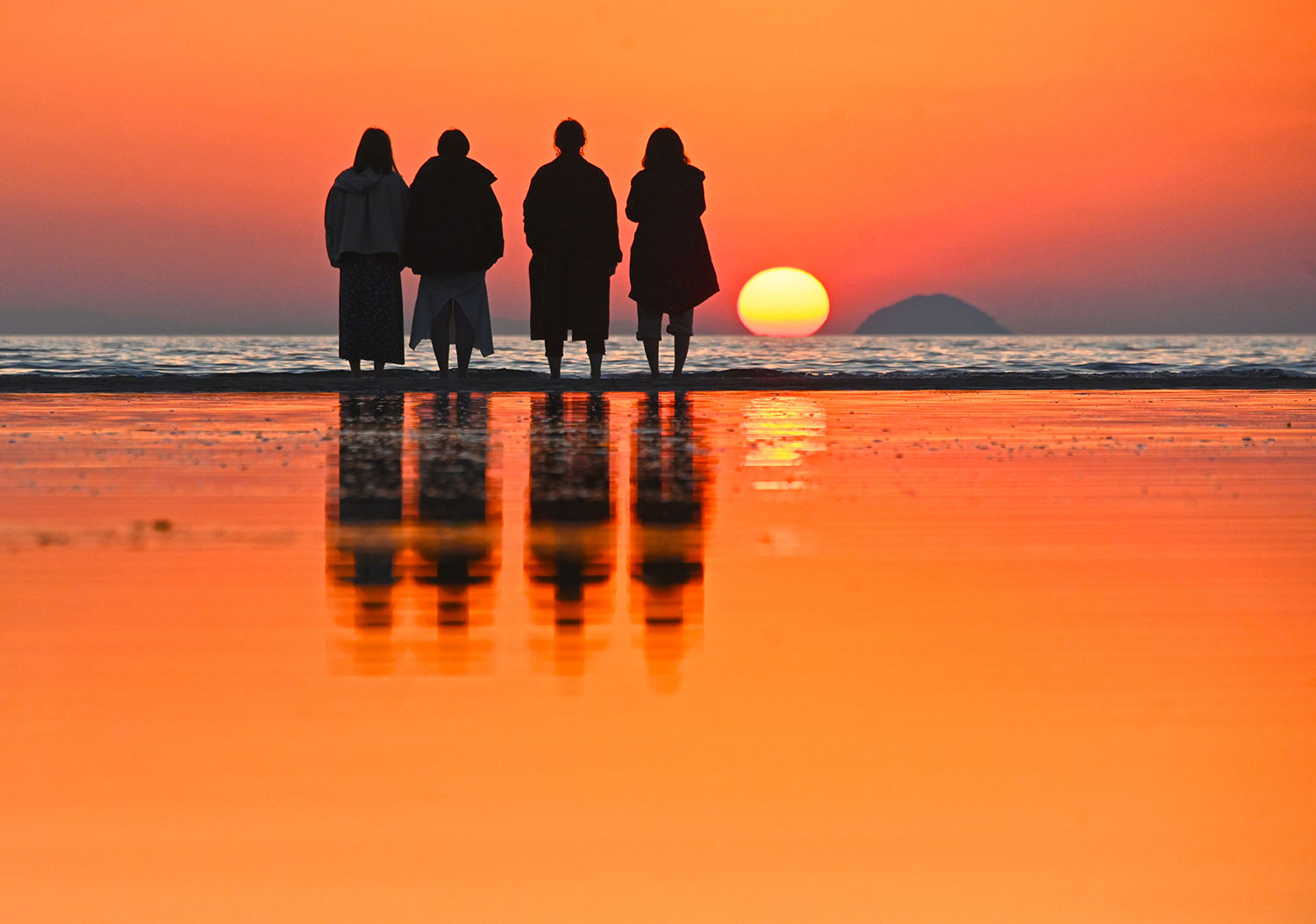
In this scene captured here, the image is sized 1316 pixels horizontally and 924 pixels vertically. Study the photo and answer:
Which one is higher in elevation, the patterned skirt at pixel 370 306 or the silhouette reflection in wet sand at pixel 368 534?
the patterned skirt at pixel 370 306

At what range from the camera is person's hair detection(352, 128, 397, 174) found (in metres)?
12.8

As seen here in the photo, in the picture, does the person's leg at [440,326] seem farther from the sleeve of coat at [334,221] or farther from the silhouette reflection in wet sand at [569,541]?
the silhouette reflection in wet sand at [569,541]

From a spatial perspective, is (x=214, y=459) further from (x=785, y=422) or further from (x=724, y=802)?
(x=724, y=802)

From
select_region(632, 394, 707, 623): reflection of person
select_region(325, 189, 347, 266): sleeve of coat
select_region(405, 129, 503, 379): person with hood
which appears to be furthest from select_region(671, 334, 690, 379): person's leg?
select_region(632, 394, 707, 623): reflection of person

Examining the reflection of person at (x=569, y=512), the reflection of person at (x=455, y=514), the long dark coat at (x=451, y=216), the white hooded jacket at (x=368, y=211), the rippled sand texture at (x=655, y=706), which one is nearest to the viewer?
the rippled sand texture at (x=655, y=706)

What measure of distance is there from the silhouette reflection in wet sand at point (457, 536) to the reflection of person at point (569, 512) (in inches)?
5.7

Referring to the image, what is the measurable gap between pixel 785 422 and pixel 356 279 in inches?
199

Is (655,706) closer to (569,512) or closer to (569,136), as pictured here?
(569,512)

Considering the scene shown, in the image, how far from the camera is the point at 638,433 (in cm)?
852

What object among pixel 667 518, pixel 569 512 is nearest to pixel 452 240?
pixel 569 512

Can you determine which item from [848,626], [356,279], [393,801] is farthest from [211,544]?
[356,279]

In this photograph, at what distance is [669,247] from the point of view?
534 inches

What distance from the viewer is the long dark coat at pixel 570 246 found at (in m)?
13.2

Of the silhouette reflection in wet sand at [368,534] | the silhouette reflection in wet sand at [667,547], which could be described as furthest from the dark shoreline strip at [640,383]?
the silhouette reflection in wet sand at [667,547]
